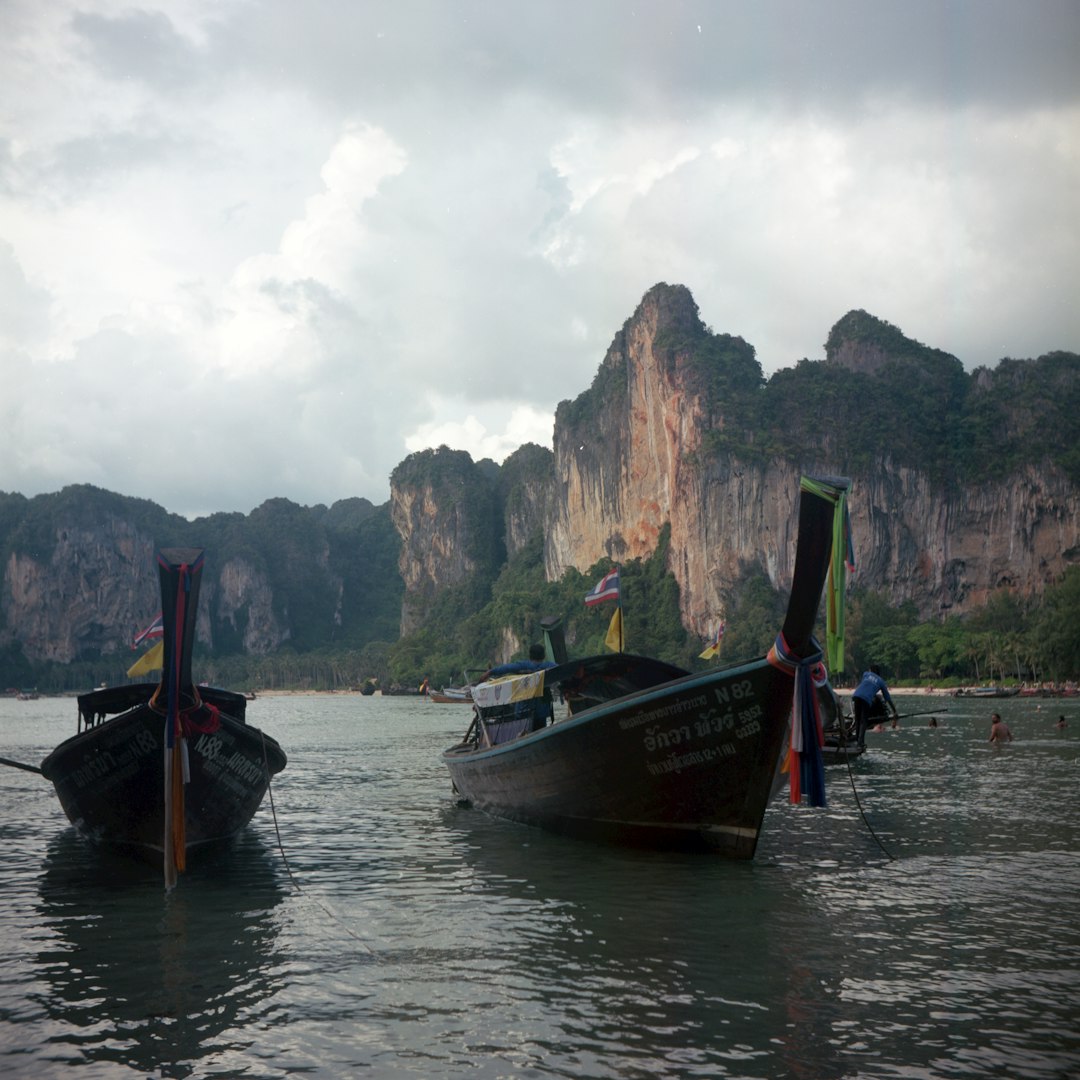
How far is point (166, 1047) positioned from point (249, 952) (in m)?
2.19

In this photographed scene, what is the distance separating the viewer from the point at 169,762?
1059cm

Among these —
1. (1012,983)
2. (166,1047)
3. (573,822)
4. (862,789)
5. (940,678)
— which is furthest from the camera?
(940,678)

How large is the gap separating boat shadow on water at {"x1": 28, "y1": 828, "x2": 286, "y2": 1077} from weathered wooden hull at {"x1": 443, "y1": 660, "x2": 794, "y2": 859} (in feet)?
11.9

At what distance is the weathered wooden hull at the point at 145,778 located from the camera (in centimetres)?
1210

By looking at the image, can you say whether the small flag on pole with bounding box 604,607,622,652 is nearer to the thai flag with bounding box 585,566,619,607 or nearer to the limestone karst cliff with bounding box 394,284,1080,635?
the thai flag with bounding box 585,566,619,607

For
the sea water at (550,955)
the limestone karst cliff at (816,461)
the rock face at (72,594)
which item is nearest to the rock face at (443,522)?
the limestone karst cliff at (816,461)

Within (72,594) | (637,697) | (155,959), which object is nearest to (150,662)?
(155,959)

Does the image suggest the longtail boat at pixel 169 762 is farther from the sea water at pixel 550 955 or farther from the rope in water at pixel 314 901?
the sea water at pixel 550 955

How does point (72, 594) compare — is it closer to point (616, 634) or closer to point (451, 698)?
point (451, 698)

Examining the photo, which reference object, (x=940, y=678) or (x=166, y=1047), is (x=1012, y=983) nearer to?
(x=166, y=1047)

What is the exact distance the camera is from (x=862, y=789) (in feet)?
64.0

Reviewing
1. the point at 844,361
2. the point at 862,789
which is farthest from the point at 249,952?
the point at 844,361

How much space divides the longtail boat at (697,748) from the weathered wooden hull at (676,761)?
13mm

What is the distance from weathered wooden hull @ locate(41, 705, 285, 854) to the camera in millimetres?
12102
